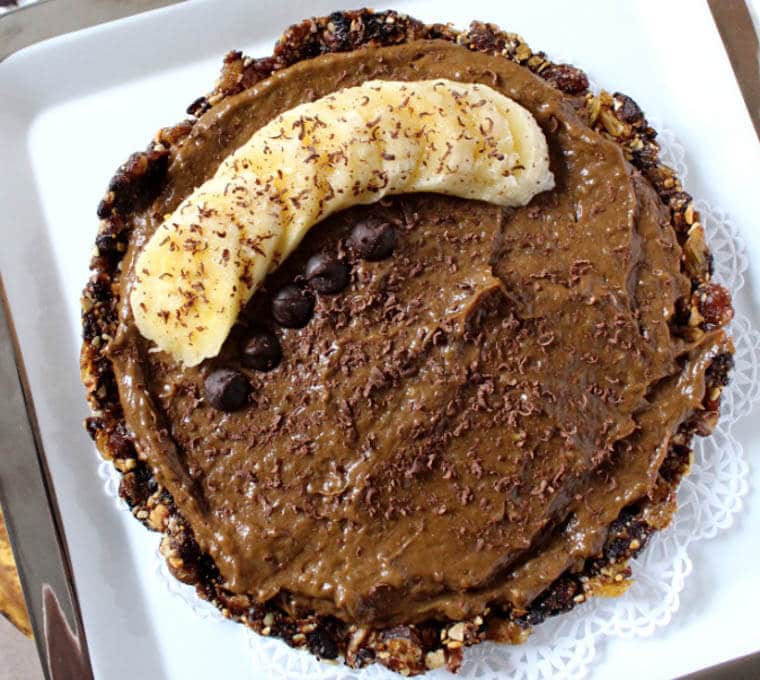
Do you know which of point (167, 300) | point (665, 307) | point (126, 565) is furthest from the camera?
point (126, 565)

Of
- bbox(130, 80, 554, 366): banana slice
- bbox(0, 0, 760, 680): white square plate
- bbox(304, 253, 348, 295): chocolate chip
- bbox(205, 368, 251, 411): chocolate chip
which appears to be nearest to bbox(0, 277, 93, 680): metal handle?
bbox(0, 0, 760, 680): white square plate

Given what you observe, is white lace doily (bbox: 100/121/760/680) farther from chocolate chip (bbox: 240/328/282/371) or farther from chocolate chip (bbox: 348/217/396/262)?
chocolate chip (bbox: 348/217/396/262)

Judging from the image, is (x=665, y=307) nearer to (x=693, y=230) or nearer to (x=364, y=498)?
(x=693, y=230)

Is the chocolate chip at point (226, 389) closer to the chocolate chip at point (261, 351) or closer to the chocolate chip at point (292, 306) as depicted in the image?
the chocolate chip at point (261, 351)

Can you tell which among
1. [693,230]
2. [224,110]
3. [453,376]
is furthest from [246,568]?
[693,230]

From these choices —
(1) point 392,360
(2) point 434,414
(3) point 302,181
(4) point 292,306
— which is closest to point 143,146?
(3) point 302,181
